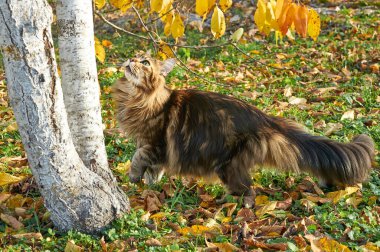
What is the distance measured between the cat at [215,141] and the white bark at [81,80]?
0.71 meters

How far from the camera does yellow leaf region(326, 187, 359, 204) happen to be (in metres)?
3.71

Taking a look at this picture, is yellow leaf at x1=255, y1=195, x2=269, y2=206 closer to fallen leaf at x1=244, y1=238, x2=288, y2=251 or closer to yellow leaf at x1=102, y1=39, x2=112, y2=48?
fallen leaf at x1=244, y1=238, x2=288, y2=251

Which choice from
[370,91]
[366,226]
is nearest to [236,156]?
[366,226]

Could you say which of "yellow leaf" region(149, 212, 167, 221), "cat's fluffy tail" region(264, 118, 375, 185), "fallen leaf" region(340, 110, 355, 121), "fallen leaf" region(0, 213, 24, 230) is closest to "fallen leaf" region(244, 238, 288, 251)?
"yellow leaf" region(149, 212, 167, 221)

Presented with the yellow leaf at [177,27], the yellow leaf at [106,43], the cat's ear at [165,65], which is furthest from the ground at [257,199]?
the yellow leaf at [106,43]

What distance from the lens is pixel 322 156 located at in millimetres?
3859

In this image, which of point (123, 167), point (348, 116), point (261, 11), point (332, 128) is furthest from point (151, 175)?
point (348, 116)

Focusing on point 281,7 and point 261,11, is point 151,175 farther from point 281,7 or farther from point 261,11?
point 281,7

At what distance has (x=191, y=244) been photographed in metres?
3.12

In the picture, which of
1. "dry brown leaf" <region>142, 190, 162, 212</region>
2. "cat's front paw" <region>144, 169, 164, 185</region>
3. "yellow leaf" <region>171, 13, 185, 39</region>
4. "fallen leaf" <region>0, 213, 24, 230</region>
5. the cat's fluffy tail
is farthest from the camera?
"cat's front paw" <region>144, 169, 164, 185</region>

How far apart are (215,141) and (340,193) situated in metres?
1.01

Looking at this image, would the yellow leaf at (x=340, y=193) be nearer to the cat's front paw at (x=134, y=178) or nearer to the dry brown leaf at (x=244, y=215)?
the dry brown leaf at (x=244, y=215)

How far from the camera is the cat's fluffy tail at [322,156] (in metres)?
3.83

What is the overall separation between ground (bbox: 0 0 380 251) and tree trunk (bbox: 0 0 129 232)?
146mm
